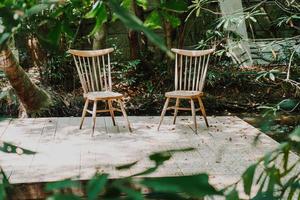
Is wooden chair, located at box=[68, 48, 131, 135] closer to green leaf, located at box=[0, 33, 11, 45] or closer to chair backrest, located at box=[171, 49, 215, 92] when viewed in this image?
chair backrest, located at box=[171, 49, 215, 92]

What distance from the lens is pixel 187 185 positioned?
0.36 m

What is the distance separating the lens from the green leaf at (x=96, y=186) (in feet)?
1.20

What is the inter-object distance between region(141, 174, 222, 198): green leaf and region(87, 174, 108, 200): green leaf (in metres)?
0.04

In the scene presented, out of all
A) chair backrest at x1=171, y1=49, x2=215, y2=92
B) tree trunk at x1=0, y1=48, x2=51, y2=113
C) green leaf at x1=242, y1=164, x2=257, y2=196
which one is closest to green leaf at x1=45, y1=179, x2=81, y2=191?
A: green leaf at x1=242, y1=164, x2=257, y2=196

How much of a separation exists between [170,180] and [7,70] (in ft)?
15.6

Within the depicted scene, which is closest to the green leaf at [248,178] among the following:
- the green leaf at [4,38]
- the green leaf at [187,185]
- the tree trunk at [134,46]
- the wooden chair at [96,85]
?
the green leaf at [187,185]

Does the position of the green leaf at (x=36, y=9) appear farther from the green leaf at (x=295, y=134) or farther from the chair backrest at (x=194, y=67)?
the chair backrest at (x=194, y=67)

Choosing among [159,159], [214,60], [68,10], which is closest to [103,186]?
[159,159]

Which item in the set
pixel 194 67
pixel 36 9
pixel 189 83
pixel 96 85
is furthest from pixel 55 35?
pixel 194 67

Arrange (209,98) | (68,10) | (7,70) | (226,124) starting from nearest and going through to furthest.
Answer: (68,10)
(7,70)
(226,124)
(209,98)

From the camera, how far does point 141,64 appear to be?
798 centimetres

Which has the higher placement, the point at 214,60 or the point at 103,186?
the point at 103,186

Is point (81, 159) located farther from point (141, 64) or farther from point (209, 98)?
point (141, 64)

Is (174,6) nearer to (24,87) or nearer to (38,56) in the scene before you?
(24,87)
